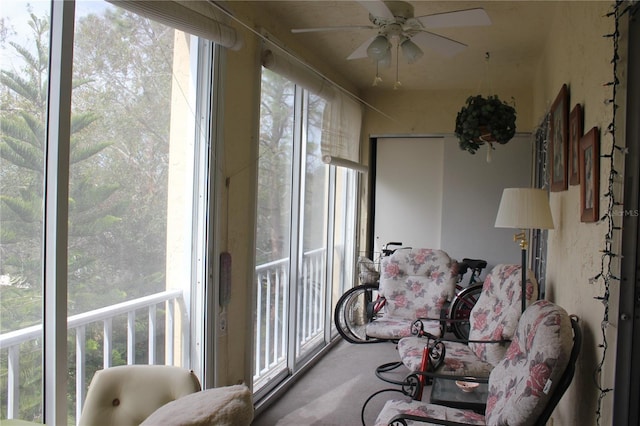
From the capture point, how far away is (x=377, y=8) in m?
2.11

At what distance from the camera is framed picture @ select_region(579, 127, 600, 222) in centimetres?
158

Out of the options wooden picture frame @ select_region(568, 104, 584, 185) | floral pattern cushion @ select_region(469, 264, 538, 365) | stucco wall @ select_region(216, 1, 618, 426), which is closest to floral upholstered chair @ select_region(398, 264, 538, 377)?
floral pattern cushion @ select_region(469, 264, 538, 365)

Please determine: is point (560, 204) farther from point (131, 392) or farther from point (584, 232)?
point (131, 392)

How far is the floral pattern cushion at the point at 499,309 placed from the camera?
272 centimetres

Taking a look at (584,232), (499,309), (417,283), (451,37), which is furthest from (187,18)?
(417,283)

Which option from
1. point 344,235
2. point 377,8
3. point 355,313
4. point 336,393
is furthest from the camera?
point 344,235

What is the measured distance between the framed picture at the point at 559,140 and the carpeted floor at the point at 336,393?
183cm

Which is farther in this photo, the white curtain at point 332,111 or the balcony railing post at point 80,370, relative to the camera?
the white curtain at point 332,111

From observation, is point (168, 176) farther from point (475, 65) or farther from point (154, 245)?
point (475, 65)

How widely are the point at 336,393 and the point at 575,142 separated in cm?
233

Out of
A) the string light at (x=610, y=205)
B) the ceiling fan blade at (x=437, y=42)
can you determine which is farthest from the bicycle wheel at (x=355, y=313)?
the string light at (x=610, y=205)

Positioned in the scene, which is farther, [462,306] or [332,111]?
[462,306]

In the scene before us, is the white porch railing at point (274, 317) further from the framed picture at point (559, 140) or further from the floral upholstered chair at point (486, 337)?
the framed picture at point (559, 140)

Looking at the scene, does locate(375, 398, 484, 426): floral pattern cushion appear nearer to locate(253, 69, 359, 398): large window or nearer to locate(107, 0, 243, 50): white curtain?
locate(253, 69, 359, 398): large window
